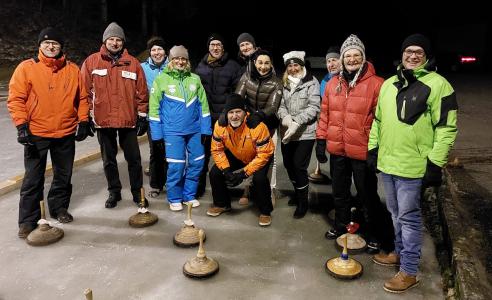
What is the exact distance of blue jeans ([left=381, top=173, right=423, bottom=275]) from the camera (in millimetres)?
3105

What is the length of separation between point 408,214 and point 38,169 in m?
3.53

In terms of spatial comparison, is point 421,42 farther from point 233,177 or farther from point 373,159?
point 233,177

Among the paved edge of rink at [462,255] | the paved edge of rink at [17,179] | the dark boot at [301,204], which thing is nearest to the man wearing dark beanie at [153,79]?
the paved edge of rink at [17,179]

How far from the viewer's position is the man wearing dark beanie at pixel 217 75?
4879 mm

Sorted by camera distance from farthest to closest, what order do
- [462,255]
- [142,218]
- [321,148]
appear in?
1. [142,218]
2. [321,148]
3. [462,255]

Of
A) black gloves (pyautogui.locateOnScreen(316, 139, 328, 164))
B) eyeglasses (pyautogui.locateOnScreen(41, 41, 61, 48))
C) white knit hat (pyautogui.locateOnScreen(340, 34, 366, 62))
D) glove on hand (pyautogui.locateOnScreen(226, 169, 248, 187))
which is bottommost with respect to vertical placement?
glove on hand (pyautogui.locateOnScreen(226, 169, 248, 187))

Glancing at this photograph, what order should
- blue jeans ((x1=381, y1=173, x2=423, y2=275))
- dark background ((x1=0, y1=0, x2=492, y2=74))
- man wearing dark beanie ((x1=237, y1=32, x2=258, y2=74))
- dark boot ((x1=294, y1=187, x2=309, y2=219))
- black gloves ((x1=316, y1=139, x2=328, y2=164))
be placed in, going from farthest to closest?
dark background ((x1=0, y1=0, x2=492, y2=74)), man wearing dark beanie ((x1=237, y1=32, x2=258, y2=74)), dark boot ((x1=294, y1=187, x2=309, y2=219)), black gloves ((x1=316, y1=139, x2=328, y2=164)), blue jeans ((x1=381, y1=173, x2=423, y2=275))

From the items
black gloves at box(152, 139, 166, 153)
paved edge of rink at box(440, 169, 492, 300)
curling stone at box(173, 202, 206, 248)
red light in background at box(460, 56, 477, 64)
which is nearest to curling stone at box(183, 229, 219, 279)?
curling stone at box(173, 202, 206, 248)

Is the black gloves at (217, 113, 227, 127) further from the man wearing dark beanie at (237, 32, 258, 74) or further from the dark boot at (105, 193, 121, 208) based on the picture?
the dark boot at (105, 193, 121, 208)

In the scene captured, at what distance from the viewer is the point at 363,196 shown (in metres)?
3.74

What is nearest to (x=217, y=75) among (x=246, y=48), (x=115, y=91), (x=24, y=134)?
(x=246, y=48)

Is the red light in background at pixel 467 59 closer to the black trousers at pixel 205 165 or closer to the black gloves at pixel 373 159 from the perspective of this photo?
the black trousers at pixel 205 165

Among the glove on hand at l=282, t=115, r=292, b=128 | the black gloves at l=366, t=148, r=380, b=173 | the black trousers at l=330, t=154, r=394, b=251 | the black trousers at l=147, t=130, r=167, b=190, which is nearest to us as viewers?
the black gloves at l=366, t=148, r=380, b=173

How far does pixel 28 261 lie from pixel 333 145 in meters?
2.96
